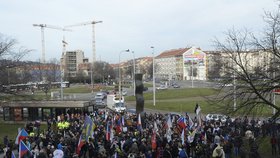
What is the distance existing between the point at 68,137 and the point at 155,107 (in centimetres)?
3391

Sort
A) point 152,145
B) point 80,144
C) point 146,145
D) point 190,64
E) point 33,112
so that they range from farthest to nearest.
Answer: point 190,64 < point 33,112 < point 152,145 < point 146,145 < point 80,144

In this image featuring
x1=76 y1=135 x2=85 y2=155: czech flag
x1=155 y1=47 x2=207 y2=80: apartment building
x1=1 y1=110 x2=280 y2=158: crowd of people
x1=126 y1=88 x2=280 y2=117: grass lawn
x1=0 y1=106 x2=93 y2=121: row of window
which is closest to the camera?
x1=1 y1=110 x2=280 y2=158: crowd of people

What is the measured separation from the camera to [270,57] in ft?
61.4

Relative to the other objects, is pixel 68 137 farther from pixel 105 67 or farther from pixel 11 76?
pixel 105 67

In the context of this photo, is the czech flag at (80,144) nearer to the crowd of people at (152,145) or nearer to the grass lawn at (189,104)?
the crowd of people at (152,145)

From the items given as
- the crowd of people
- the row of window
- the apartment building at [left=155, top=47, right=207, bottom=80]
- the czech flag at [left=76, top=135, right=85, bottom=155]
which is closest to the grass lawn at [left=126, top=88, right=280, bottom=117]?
the crowd of people

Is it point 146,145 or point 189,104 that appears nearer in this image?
point 146,145

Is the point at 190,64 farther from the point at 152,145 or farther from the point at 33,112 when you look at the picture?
the point at 152,145

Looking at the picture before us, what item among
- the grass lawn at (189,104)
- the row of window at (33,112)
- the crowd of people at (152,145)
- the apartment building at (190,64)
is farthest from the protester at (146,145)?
the apartment building at (190,64)

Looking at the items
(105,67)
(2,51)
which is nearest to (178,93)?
(2,51)

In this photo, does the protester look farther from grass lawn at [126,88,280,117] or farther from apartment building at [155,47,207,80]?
apartment building at [155,47,207,80]

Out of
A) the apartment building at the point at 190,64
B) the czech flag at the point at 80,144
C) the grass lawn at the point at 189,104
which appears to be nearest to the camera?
the czech flag at the point at 80,144

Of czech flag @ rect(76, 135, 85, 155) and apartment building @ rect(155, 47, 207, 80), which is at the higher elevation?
apartment building @ rect(155, 47, 207, 80)

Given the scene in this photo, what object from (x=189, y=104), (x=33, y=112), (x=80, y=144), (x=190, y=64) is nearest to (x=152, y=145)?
(x=80, y=144)
